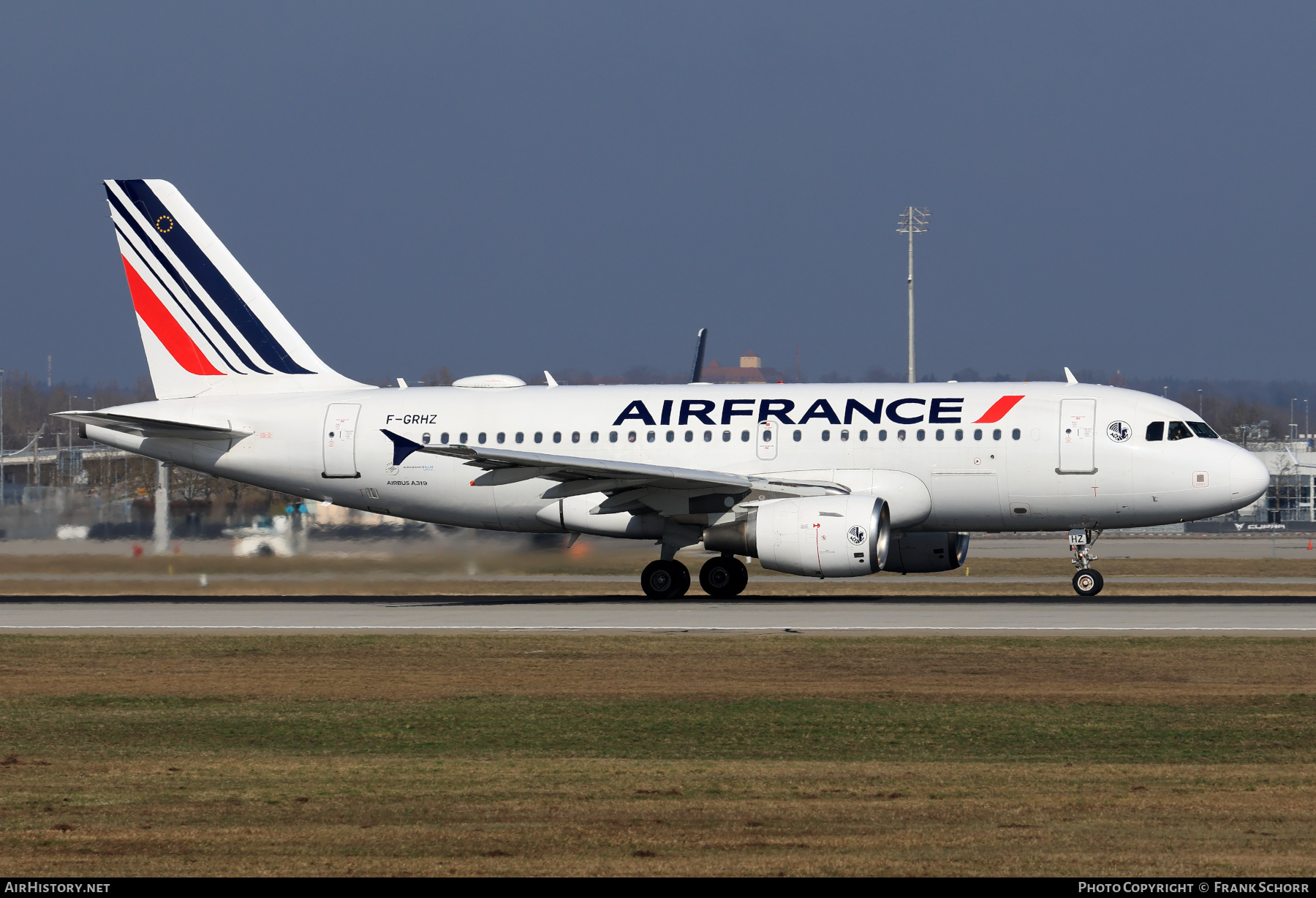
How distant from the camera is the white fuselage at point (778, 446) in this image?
30.5 m

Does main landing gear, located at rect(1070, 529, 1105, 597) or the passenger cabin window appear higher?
the passenger cabin window

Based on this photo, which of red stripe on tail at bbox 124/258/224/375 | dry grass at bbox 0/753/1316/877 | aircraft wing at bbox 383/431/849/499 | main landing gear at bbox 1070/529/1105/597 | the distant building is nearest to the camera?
dry grass at bbox 0/753/1316/877

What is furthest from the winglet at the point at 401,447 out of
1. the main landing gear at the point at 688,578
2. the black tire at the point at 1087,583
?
the black tire at the point at 1087,583

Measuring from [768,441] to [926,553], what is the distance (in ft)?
13.9

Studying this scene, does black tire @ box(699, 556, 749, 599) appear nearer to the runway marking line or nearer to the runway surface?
the runway surface

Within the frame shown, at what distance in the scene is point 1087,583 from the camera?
32.1 metres

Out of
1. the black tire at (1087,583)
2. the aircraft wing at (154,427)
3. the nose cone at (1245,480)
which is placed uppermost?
the aircraft wing at (154,427)

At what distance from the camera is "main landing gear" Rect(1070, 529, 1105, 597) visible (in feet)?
105

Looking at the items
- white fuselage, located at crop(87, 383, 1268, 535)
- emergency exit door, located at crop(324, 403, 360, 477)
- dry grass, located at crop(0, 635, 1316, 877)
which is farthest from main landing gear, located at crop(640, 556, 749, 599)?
dry grass, located at crop(0, 635, 1316, 877)

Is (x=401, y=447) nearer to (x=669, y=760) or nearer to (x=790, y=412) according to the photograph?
(x=790, y=412)

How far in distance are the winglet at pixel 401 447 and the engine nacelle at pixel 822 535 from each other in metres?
7.00

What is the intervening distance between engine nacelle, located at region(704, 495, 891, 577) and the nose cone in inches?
279

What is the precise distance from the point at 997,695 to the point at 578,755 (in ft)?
19.2

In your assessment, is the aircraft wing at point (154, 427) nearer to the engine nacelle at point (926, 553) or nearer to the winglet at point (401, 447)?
the winglet at point (401, 447)
